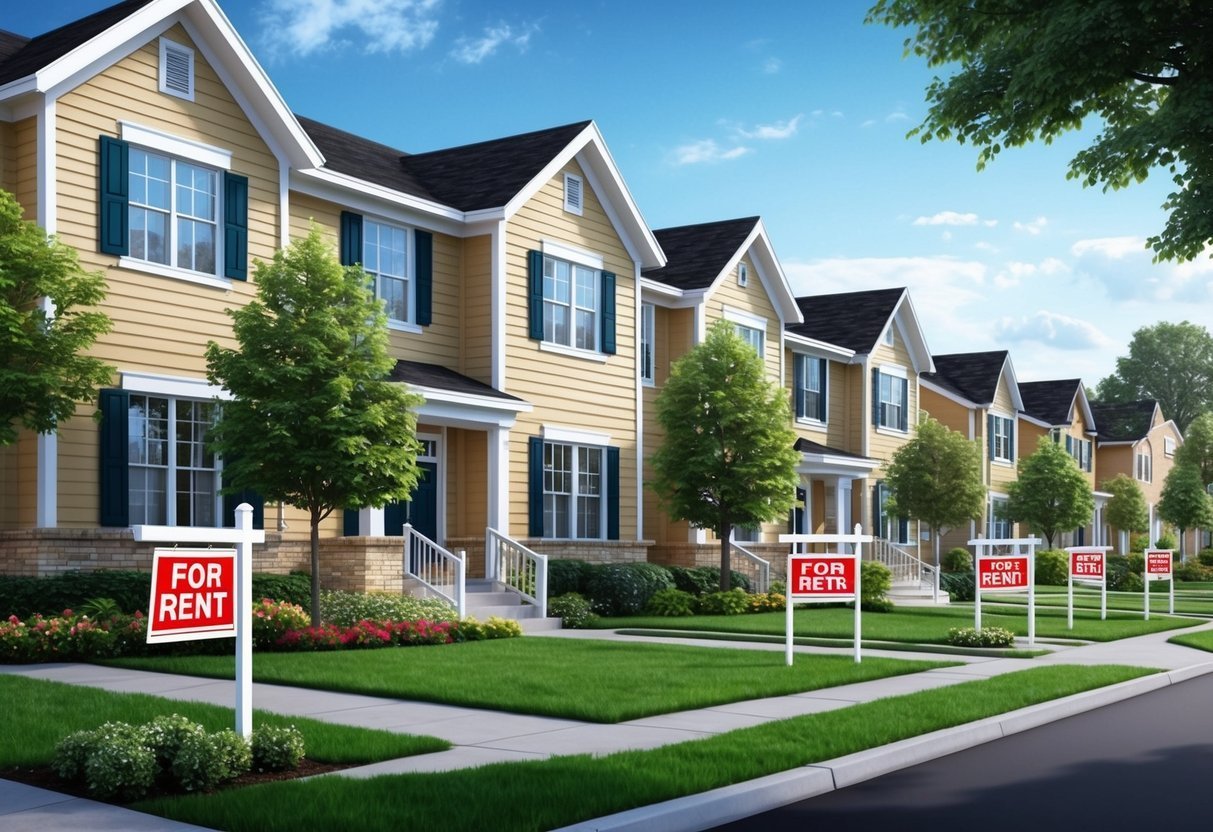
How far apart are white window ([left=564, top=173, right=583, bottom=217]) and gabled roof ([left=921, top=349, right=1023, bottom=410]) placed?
25.4 metres

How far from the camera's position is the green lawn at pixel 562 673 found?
40.8 ft

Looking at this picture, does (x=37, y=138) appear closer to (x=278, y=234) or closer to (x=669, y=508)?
(x=278, y=234)

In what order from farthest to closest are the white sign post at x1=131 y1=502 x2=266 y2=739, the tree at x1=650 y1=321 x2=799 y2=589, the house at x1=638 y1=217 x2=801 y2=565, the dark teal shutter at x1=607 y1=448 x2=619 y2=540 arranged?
1. the house at x1=638 y1=217 x2=801 y2=565
2. the dark teal shutter at x1=607 y1=448 x2=619 y2=540
3. the tree at x1=650 y1=321 x2=799 y2=589
4. the white sign post at x1=131 y1=502 x2=266 y2=739

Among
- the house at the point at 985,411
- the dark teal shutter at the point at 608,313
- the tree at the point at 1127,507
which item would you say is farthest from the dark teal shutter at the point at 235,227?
the tree at the point at 1127,507

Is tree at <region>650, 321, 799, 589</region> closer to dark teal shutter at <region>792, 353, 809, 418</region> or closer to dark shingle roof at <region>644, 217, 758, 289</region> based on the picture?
dark shingle roof at <region>644, 217, 758, 289</region>

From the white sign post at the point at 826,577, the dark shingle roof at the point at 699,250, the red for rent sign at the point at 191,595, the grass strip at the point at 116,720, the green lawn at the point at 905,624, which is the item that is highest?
the dark shingle roof at the point at 699,250

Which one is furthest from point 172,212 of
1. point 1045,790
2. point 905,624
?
point 1045,790

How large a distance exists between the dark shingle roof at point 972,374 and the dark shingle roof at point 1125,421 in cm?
2085

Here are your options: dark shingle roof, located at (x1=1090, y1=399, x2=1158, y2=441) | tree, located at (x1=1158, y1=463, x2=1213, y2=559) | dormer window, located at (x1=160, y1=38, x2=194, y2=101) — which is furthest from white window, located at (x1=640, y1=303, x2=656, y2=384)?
dark shingle roof, located at (x1=1090, y1=399, x2=1158, y2=441)

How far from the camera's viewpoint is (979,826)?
8.02m

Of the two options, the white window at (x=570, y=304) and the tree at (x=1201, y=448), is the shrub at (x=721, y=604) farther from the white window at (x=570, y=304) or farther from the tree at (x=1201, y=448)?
the tree at (x=1201, y=448)

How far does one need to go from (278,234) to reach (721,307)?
1371cm

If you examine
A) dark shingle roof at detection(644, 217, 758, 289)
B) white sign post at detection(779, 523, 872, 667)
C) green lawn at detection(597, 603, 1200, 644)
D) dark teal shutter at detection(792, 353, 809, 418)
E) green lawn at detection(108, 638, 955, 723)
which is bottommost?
green lawn at detection(597, 603, 1200, 644)

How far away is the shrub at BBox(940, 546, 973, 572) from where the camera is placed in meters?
44.4
